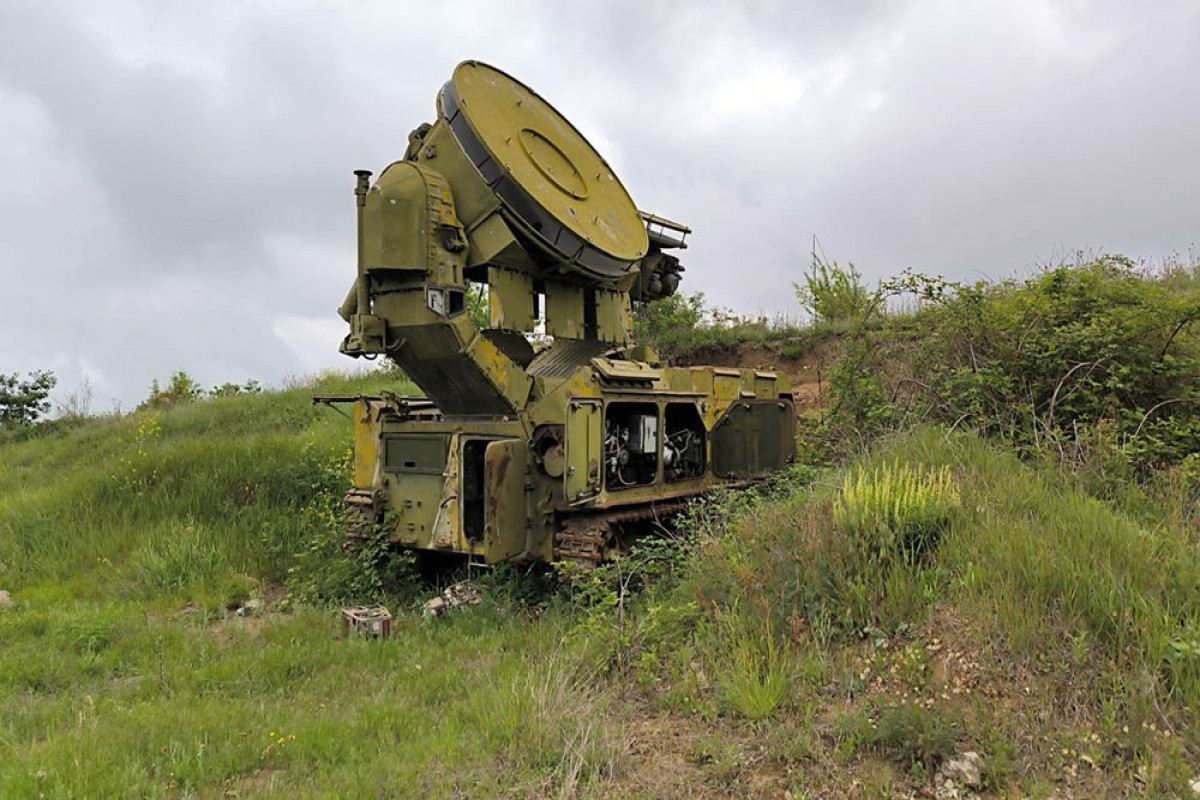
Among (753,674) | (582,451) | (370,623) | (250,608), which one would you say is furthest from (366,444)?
(753,674)

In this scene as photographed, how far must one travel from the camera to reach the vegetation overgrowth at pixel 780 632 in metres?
3.68

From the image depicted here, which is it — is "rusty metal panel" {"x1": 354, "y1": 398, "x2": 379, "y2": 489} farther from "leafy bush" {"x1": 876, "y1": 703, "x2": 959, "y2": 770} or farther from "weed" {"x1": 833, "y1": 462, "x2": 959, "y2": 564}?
"leafy bush" {"x1": 876, "y1": 703, "x2": 959, "y2": 770}

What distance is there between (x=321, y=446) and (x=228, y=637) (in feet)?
17.1

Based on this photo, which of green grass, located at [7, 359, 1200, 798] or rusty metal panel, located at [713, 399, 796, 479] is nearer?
green grass, located at [7, 359, 1200, 798]

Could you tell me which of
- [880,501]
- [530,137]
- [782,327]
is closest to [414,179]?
[530,137]

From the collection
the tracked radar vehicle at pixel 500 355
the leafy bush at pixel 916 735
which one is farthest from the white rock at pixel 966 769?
the tracked radar vehicle at pixel 500 355

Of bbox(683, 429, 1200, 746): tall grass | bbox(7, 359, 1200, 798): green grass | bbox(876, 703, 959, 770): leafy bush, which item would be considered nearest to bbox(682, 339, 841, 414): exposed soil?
bbox(7, 359, 1200, 798): green grass

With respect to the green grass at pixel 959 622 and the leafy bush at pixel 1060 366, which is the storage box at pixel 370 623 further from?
the leafy bush at pixel 1060 366

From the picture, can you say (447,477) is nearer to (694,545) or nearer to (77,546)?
(694,545)

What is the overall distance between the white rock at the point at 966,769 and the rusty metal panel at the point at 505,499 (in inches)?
156

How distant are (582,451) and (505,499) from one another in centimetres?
71

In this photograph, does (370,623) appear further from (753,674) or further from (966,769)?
(966,769)

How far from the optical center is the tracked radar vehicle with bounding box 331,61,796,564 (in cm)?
674

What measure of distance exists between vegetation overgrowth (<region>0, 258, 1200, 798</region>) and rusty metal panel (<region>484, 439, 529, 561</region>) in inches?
18.7
